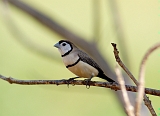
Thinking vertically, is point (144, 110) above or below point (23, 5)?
below

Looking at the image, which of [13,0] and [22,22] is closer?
[13,0]

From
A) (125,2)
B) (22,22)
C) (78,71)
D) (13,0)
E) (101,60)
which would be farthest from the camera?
(22,22)

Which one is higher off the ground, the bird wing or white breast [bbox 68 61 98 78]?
the bird wing

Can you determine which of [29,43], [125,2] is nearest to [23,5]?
[29,43]

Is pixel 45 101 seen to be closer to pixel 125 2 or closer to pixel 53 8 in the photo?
pixel 53 8

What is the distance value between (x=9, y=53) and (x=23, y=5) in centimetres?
280

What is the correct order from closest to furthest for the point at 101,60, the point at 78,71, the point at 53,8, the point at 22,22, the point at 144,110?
the point at 144,110
the point at 78,71
the point at 101,60
the point at 53,8
the point at 22,22

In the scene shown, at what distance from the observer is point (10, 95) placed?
172 inches

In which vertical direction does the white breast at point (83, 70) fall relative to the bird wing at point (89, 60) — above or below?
below

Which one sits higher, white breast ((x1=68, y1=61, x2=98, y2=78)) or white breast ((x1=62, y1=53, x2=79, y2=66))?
white breast ((x1=62, y1=53, x2=79, y2=66))

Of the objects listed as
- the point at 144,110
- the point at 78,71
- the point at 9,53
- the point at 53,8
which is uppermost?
the point at 53,8

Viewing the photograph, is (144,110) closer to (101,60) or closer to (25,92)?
(101,60)

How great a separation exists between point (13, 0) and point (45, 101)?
2.53 metres

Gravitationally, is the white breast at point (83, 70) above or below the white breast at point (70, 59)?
below
